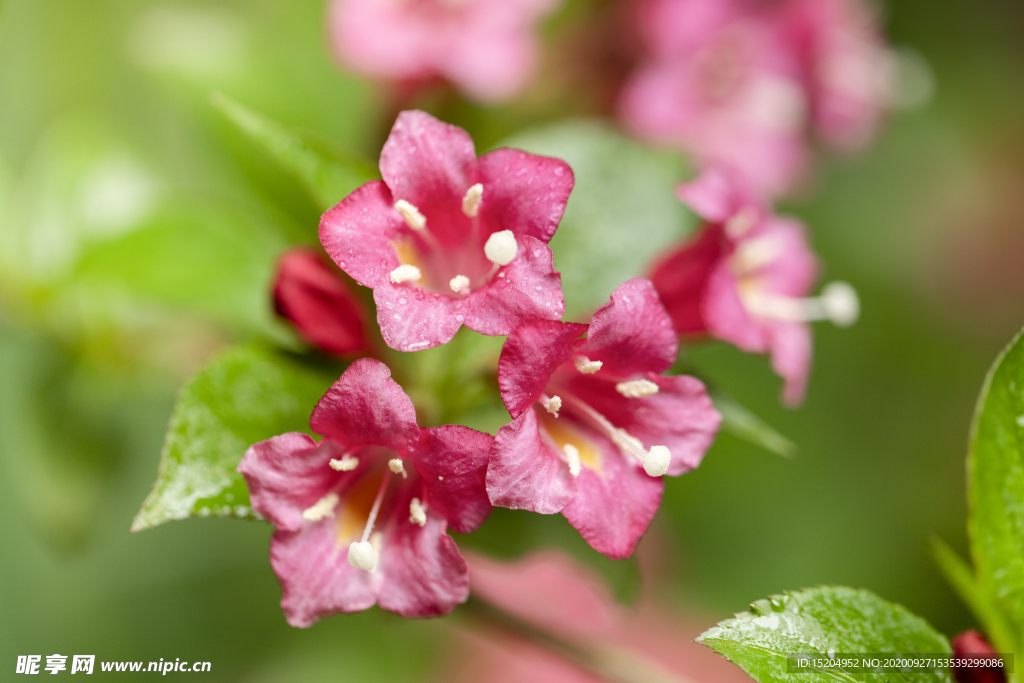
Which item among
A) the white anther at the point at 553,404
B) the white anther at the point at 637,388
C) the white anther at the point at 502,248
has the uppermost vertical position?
the white anther at the point at 502,248

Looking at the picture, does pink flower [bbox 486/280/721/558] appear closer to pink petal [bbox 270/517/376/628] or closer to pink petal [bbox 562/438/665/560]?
pink petal [bbox 562/438/665/560]

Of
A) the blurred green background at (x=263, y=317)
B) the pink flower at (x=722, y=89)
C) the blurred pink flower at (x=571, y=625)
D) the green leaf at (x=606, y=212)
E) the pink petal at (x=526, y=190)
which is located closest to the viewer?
the pink petal at (x=526, y=190)

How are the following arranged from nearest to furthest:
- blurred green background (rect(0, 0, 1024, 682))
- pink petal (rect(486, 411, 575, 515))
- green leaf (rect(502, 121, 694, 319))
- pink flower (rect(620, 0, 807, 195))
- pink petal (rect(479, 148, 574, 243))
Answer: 1. pink petal (rect(486, 411, 575, 515))
2. pink petal (rect(479, 148, 574, 243))
3. green leaf (rect(502, 121, 694, 319))
4. blurred green background (rect(0, 0, 1024, 682))
5. pink flower (rect(620, 0, 807, 195))

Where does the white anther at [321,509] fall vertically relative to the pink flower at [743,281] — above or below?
below

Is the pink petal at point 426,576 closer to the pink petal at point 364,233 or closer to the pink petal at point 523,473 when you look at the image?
the pink petal at point 523,473

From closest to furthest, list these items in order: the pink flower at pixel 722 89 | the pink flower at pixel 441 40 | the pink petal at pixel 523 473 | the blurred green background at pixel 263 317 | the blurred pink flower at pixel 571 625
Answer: the pink petal at pixel 523 473 < the blurred green background at pixel 263 317 < the pink flower at pixel 441 40 < the blurred pink flower at pixel 571 625 < the pink flower at pixel 722 89

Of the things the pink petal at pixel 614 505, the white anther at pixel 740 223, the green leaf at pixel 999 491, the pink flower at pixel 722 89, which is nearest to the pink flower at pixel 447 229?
the pink petal at pixel 614 505

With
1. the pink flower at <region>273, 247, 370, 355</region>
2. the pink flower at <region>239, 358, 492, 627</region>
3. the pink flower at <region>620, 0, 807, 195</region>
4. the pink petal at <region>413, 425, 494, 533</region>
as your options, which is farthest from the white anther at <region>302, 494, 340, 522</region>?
the pink flower at <region>620, 0, 807, 195</region>
